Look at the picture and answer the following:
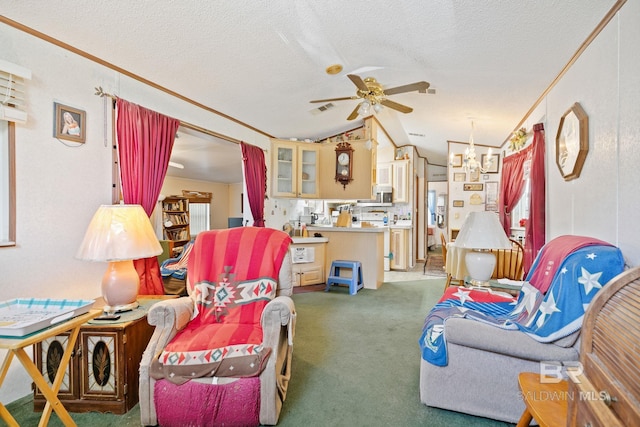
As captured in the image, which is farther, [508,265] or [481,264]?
[508,265]

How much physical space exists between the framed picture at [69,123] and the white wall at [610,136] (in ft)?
11.3

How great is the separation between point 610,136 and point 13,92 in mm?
3616

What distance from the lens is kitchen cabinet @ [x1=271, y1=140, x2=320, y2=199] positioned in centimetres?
483

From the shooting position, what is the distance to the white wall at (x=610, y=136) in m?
1.59

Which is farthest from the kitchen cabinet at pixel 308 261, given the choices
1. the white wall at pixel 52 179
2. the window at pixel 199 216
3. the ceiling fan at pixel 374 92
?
the window at pixel 199 216

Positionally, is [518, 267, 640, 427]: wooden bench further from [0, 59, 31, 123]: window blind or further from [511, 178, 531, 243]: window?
[511, 178, 531, 243]: window

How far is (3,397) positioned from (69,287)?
69cm

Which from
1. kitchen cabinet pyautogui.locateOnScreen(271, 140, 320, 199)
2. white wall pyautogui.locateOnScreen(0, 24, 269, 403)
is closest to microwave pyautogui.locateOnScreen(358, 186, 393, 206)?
kitchen cabinet pyautogui.locateOnScreen(271, 140, 320, 199)

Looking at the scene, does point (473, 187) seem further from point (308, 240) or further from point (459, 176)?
point (308, 240)

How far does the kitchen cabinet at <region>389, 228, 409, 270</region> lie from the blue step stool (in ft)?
6.19

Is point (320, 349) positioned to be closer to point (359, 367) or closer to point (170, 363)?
point (359, 367)

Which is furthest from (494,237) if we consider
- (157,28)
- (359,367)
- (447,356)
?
(157,28)

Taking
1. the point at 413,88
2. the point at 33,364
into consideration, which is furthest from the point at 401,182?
the point at 33,364

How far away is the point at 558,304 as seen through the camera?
1584 millimetres
